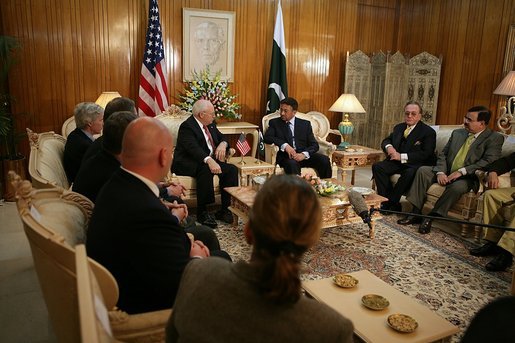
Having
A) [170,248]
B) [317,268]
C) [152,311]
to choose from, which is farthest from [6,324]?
[317,268]

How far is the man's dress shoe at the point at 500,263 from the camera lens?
10.4 feet

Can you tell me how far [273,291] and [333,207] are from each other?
2.68 meters

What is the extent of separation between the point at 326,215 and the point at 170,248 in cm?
218

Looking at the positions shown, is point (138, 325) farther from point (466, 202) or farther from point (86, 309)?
point (466, 202)

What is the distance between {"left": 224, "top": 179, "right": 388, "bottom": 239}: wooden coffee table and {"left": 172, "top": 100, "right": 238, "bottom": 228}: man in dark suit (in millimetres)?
327

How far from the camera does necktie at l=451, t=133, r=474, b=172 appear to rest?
4.09 m

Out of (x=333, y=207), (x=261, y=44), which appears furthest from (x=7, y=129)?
(x=261, y=44)

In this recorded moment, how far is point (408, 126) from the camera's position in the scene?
4730mm

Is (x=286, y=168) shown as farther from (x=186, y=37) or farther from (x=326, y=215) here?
(x=186, y=37)

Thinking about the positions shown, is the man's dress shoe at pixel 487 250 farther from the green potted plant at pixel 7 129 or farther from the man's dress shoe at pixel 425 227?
the green potted plant at pixel 7 129

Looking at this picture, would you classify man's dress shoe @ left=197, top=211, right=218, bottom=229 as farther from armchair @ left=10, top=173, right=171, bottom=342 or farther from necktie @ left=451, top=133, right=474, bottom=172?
necktie @ left=451, top=133, right=474, bottom=172

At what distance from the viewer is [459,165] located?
162 inches

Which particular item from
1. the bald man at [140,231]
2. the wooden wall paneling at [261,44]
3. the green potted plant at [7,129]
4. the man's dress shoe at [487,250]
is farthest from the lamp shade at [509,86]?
the green potted plant at [7,129]

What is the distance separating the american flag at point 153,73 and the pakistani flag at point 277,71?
61.2 inches
